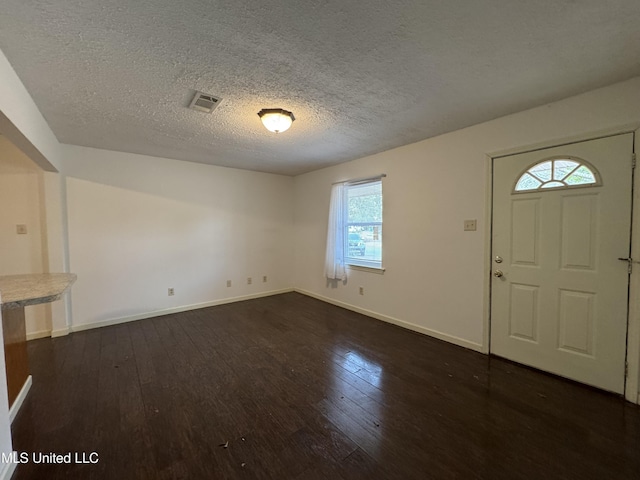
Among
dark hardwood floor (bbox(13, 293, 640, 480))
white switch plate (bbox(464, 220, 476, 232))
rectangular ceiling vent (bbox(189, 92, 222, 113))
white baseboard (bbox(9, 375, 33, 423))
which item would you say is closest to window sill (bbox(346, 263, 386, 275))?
dark hardwood floor (bbox(13, 293, 640, 480))

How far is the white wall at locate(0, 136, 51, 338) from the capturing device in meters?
2.98

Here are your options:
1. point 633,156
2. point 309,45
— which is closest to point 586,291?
point 633,156

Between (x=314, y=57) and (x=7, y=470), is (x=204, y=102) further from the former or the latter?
(x=7, y=470)

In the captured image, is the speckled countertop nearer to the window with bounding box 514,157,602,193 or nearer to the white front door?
the white front door

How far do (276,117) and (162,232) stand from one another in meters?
2.81

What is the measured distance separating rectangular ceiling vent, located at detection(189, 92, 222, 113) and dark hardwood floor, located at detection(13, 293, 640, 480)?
2396mm

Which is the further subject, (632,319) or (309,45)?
(632,319)

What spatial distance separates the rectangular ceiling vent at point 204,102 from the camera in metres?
2.11

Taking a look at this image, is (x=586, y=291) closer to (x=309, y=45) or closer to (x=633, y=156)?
(x=633, y=156)

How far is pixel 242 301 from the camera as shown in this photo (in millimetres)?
4719

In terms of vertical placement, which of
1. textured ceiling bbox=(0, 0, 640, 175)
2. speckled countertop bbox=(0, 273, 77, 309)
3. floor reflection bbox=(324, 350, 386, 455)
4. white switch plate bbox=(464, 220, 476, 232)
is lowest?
floor reflection bbox=(324, 350, 386, 455)

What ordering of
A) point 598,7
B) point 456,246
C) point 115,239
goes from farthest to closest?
1. point 115,239
2. point 456,246
3. point 598,7

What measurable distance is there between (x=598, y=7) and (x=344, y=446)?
107 inches

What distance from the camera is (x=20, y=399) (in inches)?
76.5
